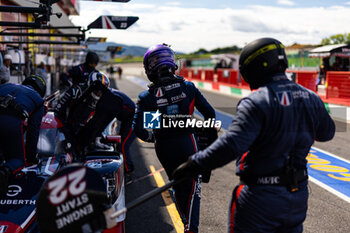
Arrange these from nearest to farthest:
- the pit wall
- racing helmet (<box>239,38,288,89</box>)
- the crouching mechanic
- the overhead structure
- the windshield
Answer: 1. racing helmet (<box>239,38,288,89</box>)
2. the windshield
3. the crouching mechanic
4. the overhead structure
5. the pit wall

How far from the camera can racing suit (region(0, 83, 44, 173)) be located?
362cm

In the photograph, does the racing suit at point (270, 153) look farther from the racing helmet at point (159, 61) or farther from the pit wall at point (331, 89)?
the pit wall at point (331, 89)

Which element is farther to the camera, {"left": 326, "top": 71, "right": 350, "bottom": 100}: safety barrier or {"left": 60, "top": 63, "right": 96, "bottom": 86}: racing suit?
{"left": 326, "top": 71, "right": 350, "bottom": 100}: safety barrier

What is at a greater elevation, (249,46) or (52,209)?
(249,46)

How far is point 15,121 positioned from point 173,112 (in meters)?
1.47

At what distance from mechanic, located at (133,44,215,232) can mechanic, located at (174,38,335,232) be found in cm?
111

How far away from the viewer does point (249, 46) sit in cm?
258

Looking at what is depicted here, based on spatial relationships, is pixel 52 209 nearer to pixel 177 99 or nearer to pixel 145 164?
pixel 177 99

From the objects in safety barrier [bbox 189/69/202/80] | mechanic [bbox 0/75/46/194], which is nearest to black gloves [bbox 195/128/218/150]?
mechanic [bbox 0/75/46/194]

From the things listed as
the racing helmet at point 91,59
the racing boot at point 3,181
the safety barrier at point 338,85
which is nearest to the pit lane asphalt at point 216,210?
the racing boot at point 3,181

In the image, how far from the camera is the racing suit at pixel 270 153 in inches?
90.6

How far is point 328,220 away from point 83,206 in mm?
3703

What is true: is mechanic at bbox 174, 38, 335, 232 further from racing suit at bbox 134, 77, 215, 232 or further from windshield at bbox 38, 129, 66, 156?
windshield at bbox 38, 129, 66, 156

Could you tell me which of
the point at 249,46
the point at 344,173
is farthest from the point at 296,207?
the point at 344,173
